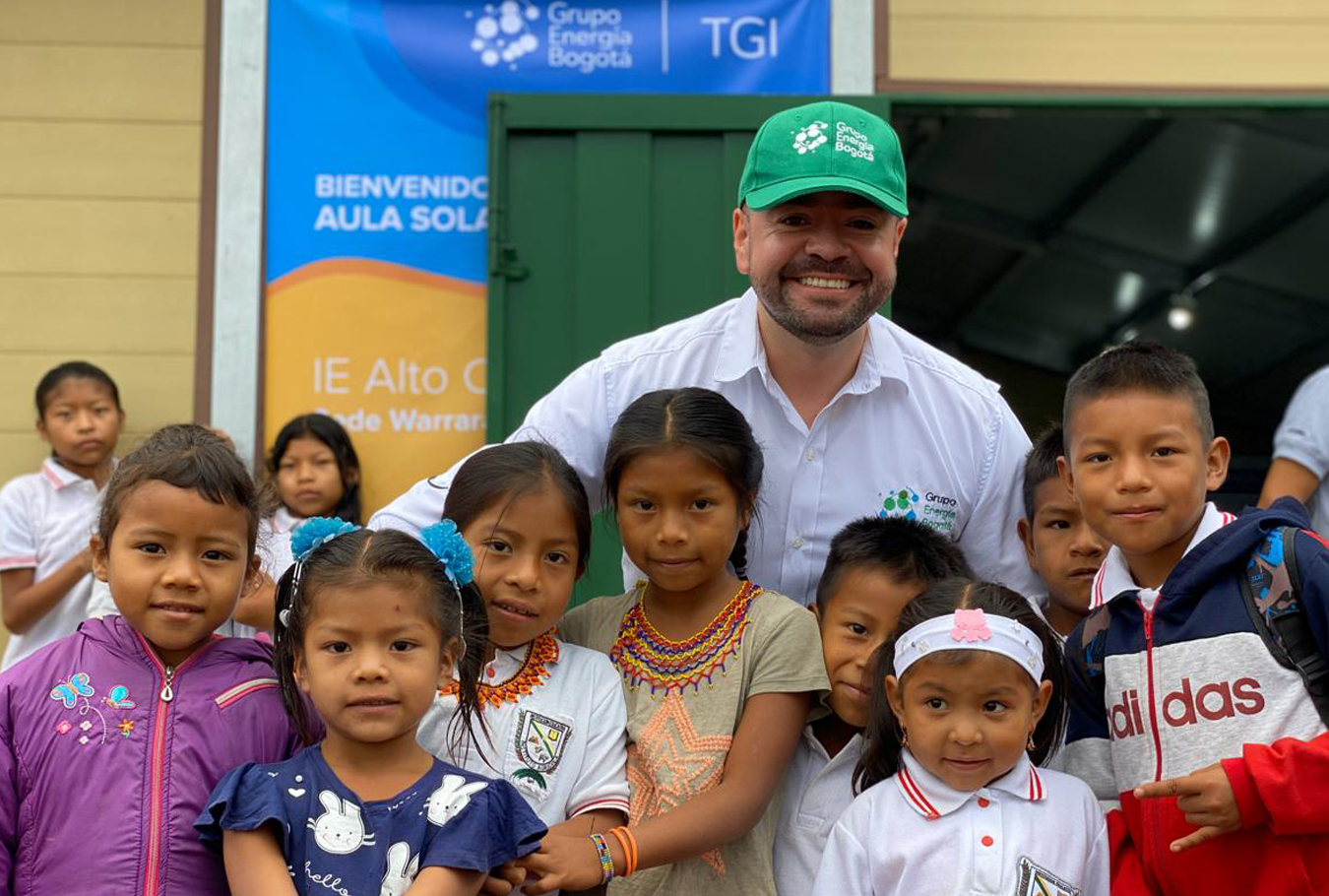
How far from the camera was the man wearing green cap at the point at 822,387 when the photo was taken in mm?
3072

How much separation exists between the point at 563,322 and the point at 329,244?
762 mm

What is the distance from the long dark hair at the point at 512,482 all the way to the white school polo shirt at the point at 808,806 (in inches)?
22.0

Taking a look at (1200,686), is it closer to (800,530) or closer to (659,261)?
(800,530)

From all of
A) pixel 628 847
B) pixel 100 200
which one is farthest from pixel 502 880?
pixel 100 200

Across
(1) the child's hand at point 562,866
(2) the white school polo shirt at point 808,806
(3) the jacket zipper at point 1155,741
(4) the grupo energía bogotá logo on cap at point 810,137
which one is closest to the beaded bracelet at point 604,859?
(1) the child's hand at point 562,866

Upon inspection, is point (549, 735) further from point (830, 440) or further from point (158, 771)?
point (830, 440)

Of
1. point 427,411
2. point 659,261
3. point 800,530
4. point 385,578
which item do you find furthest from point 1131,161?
point 385,578

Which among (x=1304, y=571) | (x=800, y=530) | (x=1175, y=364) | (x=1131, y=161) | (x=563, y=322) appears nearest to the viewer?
(x=1304, y=571)

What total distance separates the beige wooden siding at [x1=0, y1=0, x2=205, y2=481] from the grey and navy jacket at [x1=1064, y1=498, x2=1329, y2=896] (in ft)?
10.2

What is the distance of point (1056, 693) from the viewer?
111 inches

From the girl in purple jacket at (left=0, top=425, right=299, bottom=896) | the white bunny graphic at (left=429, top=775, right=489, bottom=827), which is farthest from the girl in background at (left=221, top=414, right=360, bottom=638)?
the white bunny graphic at (left=429, top=775, right=489, bottom=827)

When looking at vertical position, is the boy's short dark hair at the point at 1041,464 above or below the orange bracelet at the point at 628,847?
above

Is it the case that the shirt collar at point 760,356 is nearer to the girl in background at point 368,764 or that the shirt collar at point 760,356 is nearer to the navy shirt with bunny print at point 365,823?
the girl in background at point 368,764

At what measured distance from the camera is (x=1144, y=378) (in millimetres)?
2703
